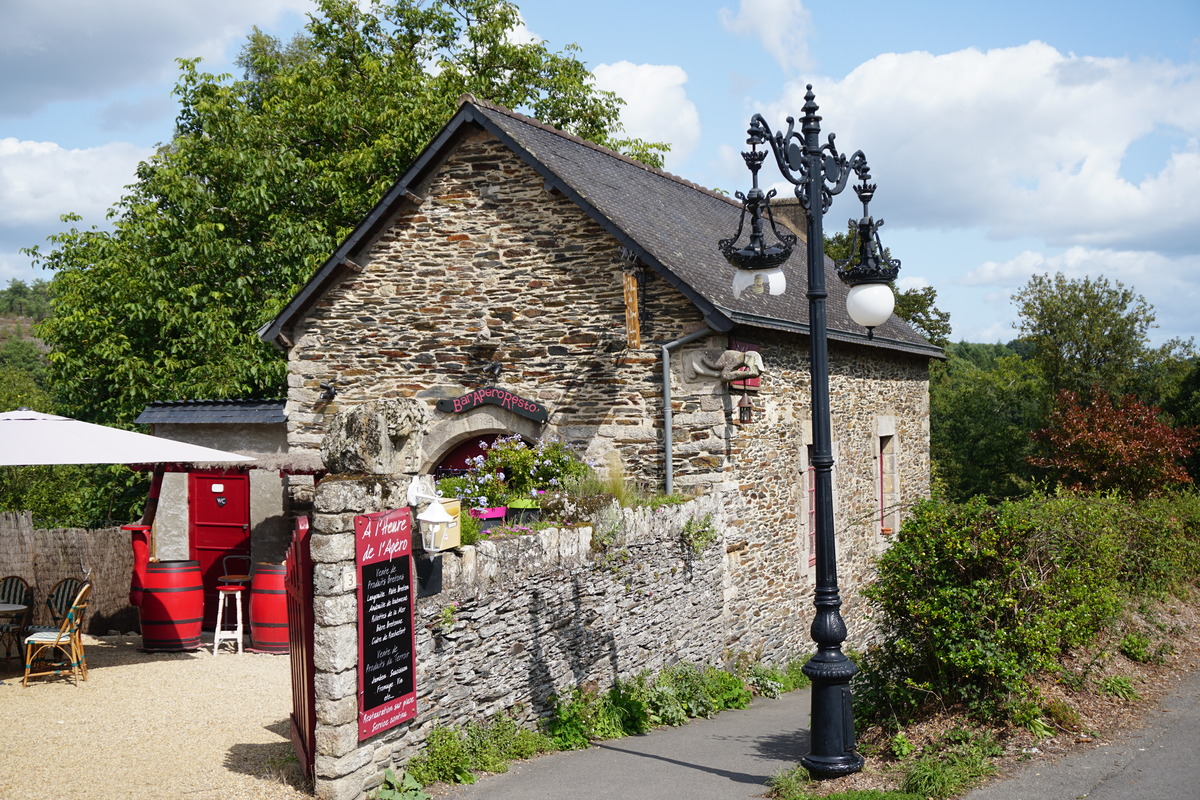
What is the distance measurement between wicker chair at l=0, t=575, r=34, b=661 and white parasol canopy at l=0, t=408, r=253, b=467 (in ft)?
6.16

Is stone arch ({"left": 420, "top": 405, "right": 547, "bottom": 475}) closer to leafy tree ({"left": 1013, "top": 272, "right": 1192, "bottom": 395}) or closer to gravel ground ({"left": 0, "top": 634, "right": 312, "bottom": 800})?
gravel ground ({"left": 0, "top": 634, "right": 312, "bottom": 800})

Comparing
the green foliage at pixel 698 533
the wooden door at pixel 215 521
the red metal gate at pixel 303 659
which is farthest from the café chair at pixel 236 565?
the red metal gate at pixel 303 659

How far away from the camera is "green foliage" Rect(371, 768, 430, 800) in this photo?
625 cm

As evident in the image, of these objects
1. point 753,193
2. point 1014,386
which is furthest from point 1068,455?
point 1014,386

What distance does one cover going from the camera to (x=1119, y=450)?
56.6ft

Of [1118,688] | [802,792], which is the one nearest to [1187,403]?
[1118,688]

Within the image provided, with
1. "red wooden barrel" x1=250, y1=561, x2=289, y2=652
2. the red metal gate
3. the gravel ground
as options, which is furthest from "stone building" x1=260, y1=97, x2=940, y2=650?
the red metal gate

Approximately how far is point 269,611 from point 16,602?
2440 mm

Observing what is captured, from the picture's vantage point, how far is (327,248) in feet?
66.9

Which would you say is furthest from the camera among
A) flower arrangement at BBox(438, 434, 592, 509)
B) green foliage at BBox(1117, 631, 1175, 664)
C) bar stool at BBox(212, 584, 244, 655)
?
bar stool at BBox(212, 584, 244, 655)

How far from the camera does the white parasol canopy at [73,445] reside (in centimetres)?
833

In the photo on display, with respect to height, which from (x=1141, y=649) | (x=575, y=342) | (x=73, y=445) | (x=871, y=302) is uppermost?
(x=575, y=342)

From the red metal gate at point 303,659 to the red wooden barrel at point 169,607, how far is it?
4.03 metres

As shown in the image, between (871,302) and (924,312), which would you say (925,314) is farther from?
(871,302)
